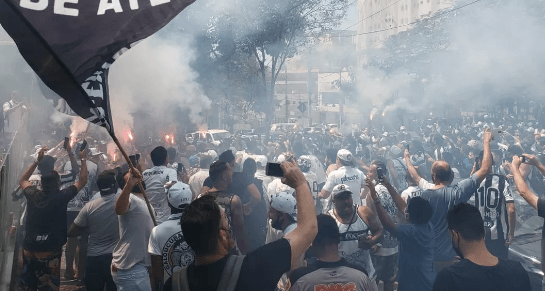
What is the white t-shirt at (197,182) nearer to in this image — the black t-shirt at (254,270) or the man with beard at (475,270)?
the man with beard at (475,270)

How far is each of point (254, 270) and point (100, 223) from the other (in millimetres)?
3126

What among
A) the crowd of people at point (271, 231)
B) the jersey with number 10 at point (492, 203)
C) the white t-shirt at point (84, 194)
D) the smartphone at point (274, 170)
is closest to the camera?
the crowd of people at point (271, 231)

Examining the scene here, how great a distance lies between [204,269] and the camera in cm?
232

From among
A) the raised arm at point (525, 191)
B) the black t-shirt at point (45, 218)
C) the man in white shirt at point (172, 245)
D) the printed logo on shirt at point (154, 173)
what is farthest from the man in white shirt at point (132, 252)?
the raised arm at point (525, 191)

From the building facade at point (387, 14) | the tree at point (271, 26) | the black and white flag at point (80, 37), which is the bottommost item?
the black and white flag at point (80, 37)

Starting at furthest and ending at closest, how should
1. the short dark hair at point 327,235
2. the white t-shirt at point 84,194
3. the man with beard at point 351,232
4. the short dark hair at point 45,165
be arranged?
the white t-shirt at point 84,194 → the short dark hair at point 45,165 → the man with beard at point 351,232 → the short dark hair at point 327,235

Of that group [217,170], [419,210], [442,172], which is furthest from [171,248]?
[442,172]

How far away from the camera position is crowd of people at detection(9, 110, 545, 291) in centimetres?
242

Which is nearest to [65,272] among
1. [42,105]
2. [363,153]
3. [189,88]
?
[363,153]

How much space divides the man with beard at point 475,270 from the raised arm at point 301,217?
0.94m

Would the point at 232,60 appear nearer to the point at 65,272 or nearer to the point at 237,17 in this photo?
the point at 237,17

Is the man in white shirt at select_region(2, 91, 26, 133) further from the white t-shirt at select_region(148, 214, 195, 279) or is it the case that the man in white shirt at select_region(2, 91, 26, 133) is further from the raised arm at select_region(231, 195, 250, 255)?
the white t-shirt at select_region(148, 214, 195, 279)

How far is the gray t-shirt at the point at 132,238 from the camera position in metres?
4.61

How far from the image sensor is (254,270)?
2.33 meters
